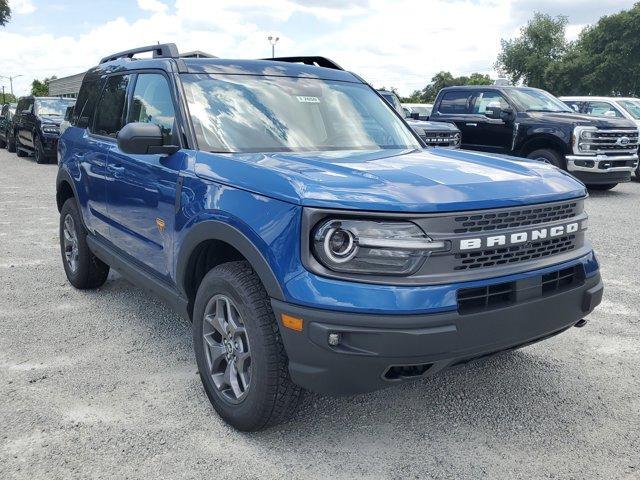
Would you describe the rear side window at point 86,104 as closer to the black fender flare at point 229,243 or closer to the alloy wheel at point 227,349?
the black fender flare at point 229,243

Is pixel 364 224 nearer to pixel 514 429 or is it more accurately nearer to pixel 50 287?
pixel 514 429

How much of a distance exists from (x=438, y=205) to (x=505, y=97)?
10.4 meters

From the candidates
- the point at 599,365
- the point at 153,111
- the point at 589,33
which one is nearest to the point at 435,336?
the point at 599,365

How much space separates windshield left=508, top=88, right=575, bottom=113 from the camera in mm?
11805

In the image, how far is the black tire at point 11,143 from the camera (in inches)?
822

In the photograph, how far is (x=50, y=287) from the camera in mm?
5398

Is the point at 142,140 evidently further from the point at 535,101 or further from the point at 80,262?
the point at 535,101

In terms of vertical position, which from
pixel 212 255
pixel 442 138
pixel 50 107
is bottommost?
pixel 212 255

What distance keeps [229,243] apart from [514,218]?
1.28m

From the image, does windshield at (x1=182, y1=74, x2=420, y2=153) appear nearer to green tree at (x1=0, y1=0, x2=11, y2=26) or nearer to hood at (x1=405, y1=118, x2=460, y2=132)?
hood at (x1=405, y1=118, x2=460, y2=132)

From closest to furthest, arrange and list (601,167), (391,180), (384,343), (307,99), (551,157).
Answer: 1. (384,343)
2. (391,180)
3. (307,99)
4. (601,167)
5. (551,157)

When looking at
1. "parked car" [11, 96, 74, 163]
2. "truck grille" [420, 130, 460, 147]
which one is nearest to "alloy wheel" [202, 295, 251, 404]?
"truck grille" [420, 130, 460, 147]

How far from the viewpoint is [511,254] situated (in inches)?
107

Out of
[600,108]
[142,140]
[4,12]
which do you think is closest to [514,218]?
[142,140]
